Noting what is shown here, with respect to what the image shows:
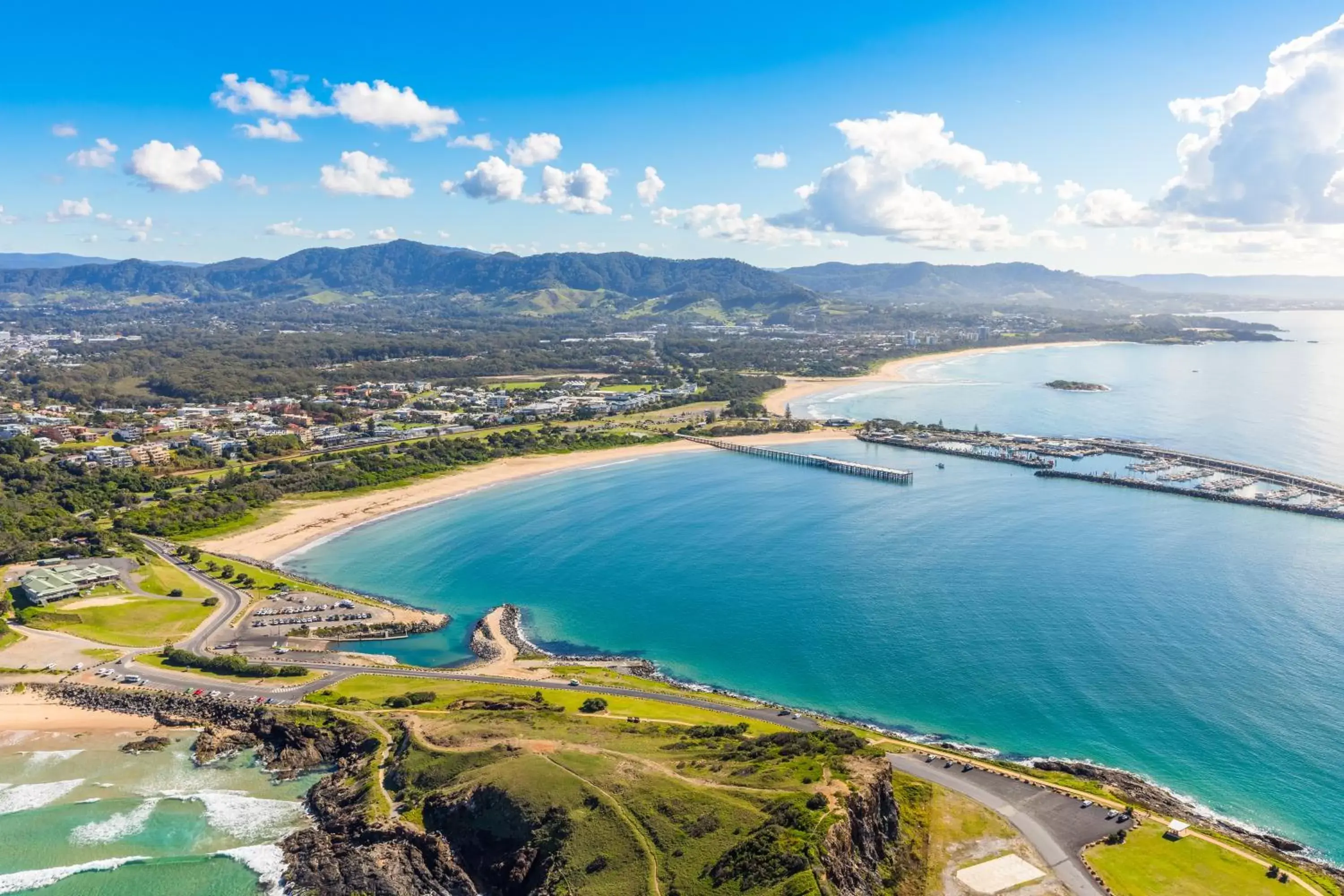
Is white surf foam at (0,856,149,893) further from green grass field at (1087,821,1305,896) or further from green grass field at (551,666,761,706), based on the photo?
green grass field at (1087,821,1305,896)

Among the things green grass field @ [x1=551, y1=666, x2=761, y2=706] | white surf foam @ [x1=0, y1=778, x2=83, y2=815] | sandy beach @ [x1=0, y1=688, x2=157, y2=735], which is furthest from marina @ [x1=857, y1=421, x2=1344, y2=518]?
white surf foam @ [x1=0, y1=778, x2=83, y2=815]

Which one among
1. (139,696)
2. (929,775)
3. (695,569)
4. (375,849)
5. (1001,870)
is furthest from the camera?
(695,569)

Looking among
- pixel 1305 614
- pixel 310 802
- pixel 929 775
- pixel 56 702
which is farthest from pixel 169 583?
pixel 1305 614

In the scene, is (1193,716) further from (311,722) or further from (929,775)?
(311,722)

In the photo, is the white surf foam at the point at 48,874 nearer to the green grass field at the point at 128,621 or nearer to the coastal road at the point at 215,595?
the coastal road at the point at 215,595

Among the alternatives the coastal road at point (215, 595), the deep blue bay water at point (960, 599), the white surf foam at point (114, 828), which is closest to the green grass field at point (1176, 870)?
the deep blue bay water at point (960, 599)
